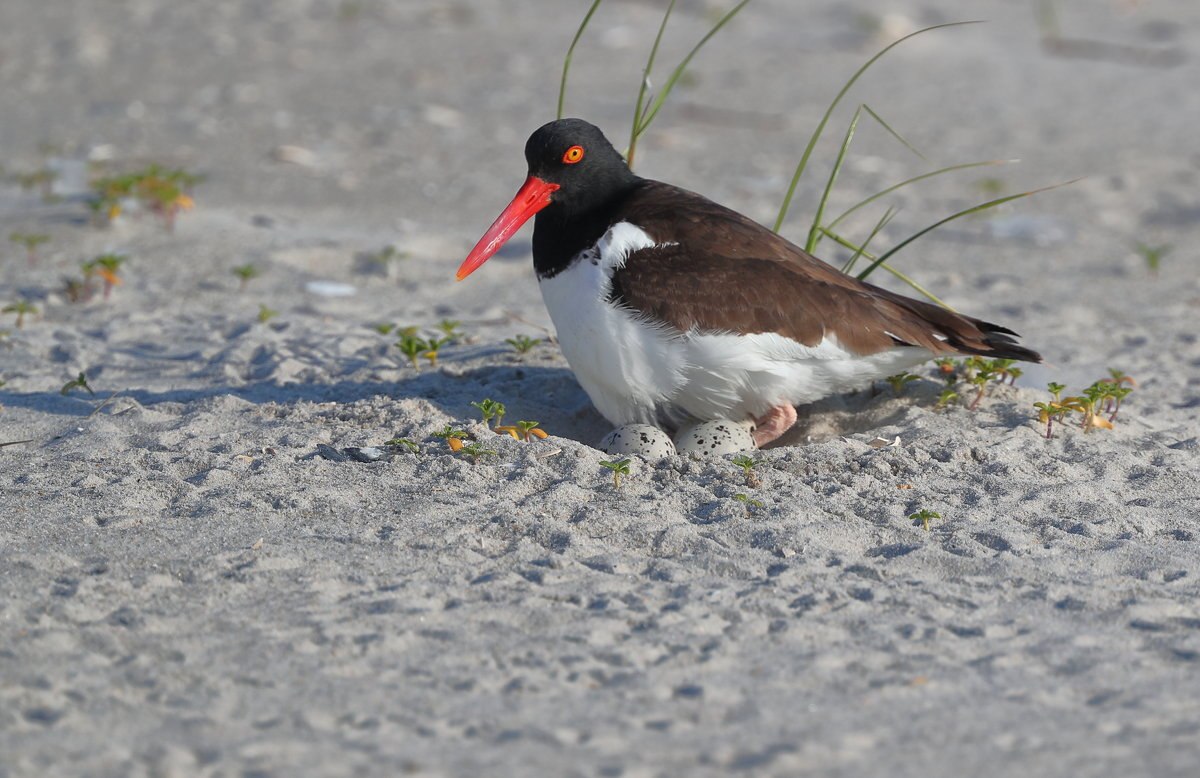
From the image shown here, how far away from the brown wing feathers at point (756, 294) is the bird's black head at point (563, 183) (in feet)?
0.50

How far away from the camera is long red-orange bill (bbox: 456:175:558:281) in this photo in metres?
4.76

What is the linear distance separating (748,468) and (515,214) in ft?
4.08

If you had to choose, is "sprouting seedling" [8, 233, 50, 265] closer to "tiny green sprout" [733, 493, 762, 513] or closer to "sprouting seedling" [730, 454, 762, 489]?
"sprouting seedling" [730, 454, 762, 489]

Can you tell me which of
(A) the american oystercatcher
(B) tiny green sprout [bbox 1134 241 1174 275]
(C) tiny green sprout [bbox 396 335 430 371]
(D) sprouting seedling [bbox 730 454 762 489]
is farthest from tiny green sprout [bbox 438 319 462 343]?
(B) tiny green sprout [bbox 1134 241 1174 275]

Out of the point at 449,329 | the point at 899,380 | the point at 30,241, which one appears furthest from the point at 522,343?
the point at 30,241

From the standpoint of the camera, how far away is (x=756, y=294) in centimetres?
448

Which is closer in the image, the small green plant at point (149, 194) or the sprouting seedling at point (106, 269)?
the sprouting seedling at point (106, 269)

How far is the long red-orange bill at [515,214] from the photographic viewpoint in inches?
187

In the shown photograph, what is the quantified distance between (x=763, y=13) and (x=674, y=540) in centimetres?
953

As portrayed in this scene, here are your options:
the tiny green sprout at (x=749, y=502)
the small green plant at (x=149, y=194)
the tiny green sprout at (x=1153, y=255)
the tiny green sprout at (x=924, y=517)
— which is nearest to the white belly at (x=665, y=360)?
the tiny green sprout at (x=749, y=502)

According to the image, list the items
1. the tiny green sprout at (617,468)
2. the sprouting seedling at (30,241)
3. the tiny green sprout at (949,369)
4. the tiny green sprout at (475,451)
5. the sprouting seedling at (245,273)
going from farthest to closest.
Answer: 1. the sprouting seedling at (30,241)
2. the sprouting seedling at (245,273)
3. the tiny green sprout at (949,369)
4. the tiny green sprout at (475,451)
5. the tiny green sprout at (617,468)

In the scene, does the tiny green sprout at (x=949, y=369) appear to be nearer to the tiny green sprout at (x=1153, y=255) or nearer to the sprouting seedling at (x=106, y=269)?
the tiny green sprout at (x=1153, y=255)

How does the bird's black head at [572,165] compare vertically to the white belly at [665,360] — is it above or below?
above

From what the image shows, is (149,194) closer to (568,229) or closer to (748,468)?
(568,229)
